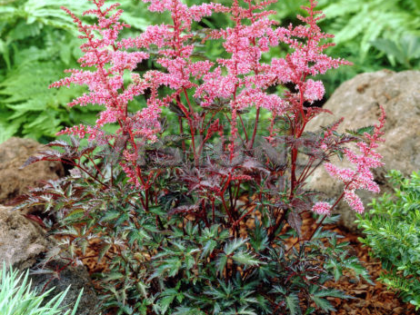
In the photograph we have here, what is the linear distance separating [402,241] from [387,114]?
4.61 ft

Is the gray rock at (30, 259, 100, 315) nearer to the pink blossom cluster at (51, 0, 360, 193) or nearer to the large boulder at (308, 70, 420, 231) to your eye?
the pink blossom cluster at (51, 0, 360, 193)

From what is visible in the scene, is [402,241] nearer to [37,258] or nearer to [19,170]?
[37,258]

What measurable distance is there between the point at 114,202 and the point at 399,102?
242 centimetres

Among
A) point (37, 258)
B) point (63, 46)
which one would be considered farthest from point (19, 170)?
point (63, 46)

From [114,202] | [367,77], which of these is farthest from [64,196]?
[367,77]

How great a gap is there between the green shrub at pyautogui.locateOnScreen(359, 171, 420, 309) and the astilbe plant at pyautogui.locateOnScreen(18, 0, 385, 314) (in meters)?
0.30

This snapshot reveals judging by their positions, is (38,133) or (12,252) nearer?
(12,252)

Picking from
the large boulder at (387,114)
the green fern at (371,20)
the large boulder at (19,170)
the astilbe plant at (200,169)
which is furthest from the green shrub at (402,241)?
the green fern at (371,20)

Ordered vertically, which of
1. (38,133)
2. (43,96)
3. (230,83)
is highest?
(230,83)

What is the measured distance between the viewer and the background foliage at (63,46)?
170 inches

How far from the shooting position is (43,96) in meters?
4.34

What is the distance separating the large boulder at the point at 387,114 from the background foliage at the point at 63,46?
1.54 m

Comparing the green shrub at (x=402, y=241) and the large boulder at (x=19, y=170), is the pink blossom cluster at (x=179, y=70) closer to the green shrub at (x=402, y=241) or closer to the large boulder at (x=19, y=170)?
the green shrub at (x=402, y=241)

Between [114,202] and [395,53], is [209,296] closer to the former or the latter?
[114,202]
